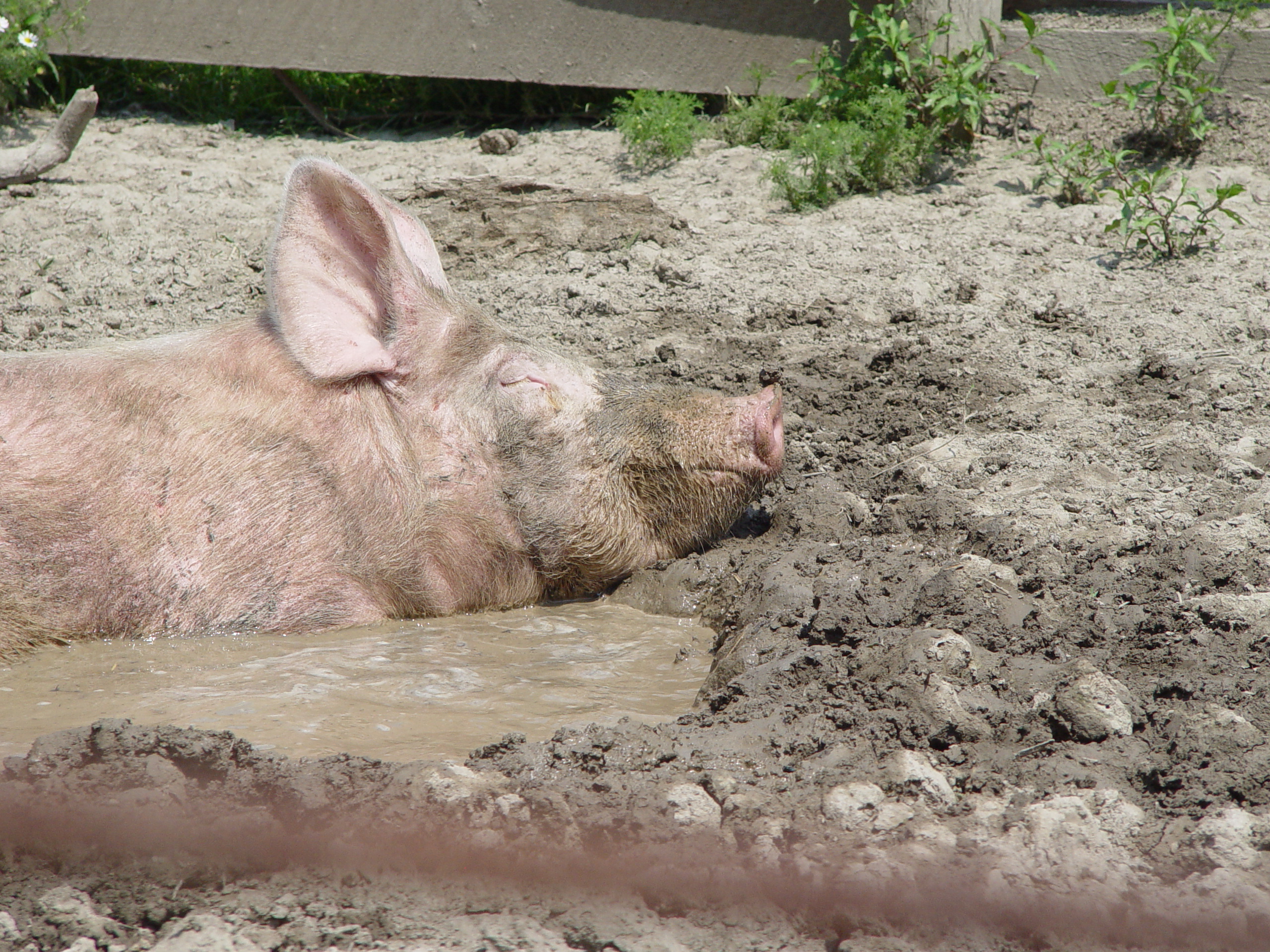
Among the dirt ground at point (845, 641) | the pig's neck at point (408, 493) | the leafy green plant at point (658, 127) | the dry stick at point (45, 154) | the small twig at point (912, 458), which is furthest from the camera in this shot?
the leafy green plant at point (658, 127)

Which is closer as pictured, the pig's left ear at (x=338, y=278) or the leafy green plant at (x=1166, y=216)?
the pig's left ear at (x=338, y=278)

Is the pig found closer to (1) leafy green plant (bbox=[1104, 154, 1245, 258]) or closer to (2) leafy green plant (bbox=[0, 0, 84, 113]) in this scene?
(1) leafy green plant (bbox=[1104, 154, 1245, 258])

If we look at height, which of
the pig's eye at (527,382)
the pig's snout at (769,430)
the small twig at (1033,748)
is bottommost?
the small twig at (1033,748)

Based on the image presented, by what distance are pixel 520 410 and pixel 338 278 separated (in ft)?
2.56

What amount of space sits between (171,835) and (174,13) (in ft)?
24.1

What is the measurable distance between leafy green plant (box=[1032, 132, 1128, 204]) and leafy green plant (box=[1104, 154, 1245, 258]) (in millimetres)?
165

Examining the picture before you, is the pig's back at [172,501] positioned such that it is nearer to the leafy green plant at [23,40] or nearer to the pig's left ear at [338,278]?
the pig's left ear at [338,278]

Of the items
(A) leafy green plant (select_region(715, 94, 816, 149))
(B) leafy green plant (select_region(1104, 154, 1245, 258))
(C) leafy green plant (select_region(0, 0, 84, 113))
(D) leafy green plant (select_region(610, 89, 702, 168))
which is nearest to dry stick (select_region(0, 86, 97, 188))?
(C) leafy green plant (select_region(0, 0, 84, 113))

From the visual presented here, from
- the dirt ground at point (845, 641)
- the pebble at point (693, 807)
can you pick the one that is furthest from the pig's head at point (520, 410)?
the pebble at point (693, 807)

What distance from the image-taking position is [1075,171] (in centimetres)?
602

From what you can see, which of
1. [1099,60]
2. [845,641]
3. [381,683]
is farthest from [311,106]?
[845,641]

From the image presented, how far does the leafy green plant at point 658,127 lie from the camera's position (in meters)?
6.80

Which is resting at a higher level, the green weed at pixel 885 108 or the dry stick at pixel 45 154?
the green weed at pixel 885 108

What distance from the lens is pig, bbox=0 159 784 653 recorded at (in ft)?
11.2
